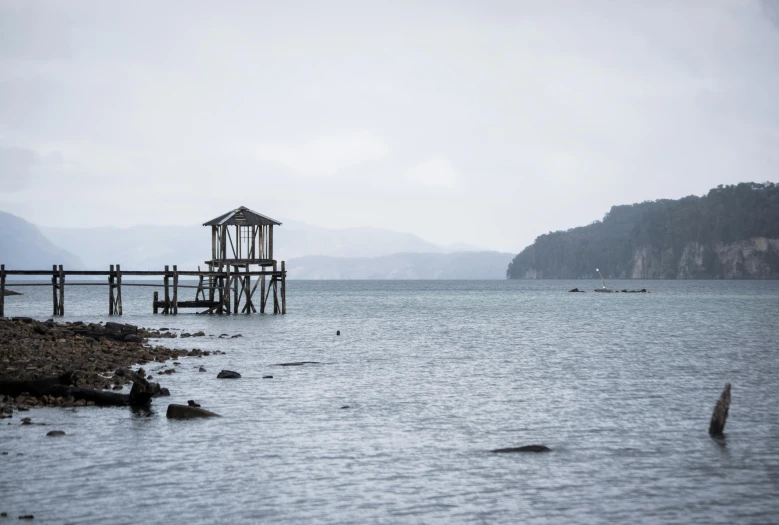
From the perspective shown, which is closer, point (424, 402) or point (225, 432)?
point (225, 432)

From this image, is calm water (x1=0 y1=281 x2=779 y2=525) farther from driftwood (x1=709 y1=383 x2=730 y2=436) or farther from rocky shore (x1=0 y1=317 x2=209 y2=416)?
rocky shore (x1=0 y1=317 x2=209 y2=416)

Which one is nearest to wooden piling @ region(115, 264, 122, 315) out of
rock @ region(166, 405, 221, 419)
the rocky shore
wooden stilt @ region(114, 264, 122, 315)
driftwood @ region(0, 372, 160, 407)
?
wooden stilt @ region(114, 264, 122, 315)

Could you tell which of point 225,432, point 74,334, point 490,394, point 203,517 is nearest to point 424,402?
point 490,394

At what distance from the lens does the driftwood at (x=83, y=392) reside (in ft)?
69.3

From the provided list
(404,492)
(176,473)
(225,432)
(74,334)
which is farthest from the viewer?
(74,334)

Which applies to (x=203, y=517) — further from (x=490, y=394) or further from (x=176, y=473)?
(x=490, y=394)

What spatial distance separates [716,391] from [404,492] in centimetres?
1567

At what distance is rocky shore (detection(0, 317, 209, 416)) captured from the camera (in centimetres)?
2283

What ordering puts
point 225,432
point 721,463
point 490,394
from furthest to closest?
point 490,394 → point 225,432 → point 721,463

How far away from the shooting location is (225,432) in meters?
18.8

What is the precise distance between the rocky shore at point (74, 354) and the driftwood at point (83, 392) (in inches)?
7.8

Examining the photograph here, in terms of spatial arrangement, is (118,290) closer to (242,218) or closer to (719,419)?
(242,218)

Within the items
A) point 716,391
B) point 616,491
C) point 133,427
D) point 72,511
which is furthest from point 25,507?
point 716,391

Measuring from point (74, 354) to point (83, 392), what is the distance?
337 inches
